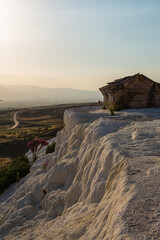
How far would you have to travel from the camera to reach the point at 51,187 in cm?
907

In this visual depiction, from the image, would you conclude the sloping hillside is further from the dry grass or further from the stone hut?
the dry grass

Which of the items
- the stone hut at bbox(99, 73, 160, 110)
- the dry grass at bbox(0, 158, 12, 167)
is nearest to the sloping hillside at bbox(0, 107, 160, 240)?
the stone hut at bbox(99, 73, 160, 110)

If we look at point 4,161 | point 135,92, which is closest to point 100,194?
point 135,92

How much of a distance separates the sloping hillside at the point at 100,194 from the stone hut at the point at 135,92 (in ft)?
26.8

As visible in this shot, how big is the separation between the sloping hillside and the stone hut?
816cm

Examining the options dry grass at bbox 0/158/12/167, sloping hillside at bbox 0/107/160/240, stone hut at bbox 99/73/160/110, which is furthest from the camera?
dry grass at bbox 0/158/12/167

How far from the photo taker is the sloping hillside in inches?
132

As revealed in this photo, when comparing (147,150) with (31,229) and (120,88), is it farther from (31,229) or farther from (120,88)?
(120,88)

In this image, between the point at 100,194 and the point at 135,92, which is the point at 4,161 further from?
the point at 100,194

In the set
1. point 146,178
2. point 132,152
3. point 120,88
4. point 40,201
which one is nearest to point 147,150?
point 132,152

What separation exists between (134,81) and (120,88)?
1446 millimetres

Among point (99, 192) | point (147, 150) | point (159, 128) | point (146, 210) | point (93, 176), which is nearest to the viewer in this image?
point (146, 210)

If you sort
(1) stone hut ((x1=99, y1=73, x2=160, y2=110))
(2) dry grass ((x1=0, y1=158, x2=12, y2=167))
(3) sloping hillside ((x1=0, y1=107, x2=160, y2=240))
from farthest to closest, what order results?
(2) dry grass ((x1=0, y1=158, x2=12, y2=167))
(1) stone hut ((x1=99, y1=73, x2=160, y2=110))
(3) sloping hillside ((x1=0, y1=107, x2=160, y2=240))

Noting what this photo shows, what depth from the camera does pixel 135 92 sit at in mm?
18109
